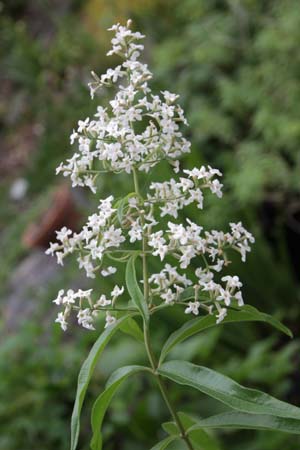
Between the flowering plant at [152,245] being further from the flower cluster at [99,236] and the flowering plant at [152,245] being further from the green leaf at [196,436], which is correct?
the green leaf at [196,436]

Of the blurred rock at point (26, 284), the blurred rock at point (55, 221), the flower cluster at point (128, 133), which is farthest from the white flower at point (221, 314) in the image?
the blurred rock at point (55, 221)

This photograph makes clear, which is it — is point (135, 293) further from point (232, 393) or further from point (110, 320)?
point (232, 393)

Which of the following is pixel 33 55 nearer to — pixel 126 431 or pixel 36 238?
pixel 36 238

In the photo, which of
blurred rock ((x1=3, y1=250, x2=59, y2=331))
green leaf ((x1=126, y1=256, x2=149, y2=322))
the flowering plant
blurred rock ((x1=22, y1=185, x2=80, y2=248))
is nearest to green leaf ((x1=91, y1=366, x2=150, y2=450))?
the flowering plant

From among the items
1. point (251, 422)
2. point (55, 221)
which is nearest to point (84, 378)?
point (251, 422)

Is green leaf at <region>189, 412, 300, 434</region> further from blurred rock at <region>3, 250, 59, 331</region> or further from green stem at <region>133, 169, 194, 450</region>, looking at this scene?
blurred rock at <region>3, 250, 59, 331</region>

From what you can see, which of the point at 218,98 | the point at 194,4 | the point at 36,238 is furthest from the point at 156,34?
the point at 36,238
